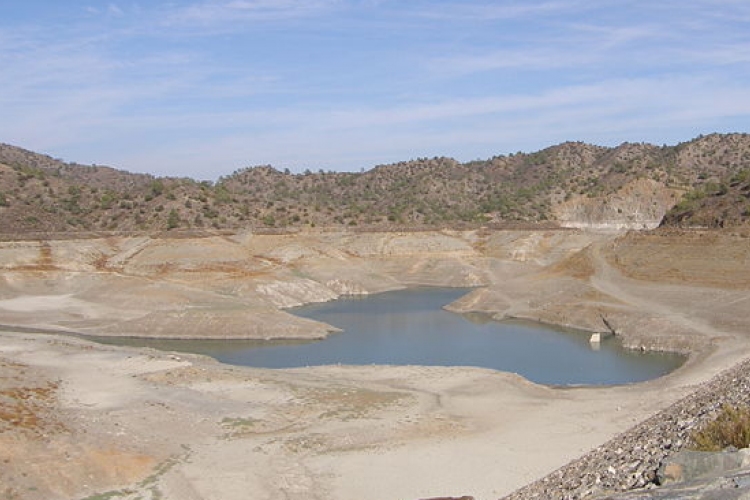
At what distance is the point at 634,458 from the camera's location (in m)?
14.5

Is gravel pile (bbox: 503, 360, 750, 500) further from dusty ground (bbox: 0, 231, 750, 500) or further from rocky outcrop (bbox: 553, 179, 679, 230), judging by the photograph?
rocky outcrop (bbox: 553, 179, 679, 230)

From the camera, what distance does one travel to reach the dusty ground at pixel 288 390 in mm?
21969

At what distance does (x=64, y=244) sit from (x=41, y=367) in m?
40.4

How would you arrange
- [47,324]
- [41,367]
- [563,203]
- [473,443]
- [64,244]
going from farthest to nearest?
[563,203] < [64,244] < [47,324] < [41,367] < [473,443]

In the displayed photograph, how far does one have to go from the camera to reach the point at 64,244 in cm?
7188

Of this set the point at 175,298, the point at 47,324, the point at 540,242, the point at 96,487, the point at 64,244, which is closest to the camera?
the point at 96,487

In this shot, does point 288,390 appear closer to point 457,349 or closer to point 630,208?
point 457,349

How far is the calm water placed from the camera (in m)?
40.1

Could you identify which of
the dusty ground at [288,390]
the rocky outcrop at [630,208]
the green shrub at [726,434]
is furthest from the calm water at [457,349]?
the rocky outcrop at [630,208]

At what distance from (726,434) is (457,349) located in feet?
112

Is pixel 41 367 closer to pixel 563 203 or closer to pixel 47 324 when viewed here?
pixel 47 324

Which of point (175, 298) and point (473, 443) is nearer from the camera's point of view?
point (473, 443)

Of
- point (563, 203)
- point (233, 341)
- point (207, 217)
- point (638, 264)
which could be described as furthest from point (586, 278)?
point (563, 203)

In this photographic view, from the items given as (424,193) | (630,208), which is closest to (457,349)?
(630,208)
